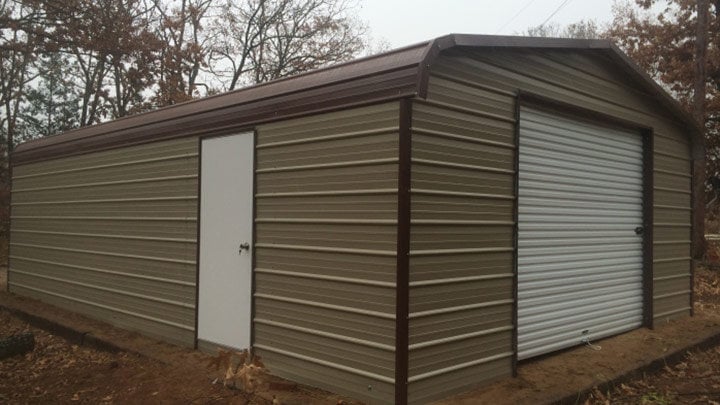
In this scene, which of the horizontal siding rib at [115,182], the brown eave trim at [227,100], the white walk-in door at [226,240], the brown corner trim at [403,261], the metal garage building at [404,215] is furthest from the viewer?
the horizontal siding rib at [115,182]

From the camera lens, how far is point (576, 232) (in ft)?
19.9

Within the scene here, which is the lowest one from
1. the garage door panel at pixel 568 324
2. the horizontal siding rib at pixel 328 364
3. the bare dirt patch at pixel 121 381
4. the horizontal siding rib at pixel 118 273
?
the bare dirt patch at pixel 121 381

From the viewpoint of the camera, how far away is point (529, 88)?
5305mm

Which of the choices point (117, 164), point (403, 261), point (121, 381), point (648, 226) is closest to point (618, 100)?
point (648, 226)

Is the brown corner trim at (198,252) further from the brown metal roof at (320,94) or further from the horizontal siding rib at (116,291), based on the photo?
the brown metal roof at (320,94)

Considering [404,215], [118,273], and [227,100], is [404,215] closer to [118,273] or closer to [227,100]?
[227,100]

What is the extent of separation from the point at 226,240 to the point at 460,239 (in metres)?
2.40

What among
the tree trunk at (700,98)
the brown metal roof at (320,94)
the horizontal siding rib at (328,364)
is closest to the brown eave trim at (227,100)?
the brown metal roof at (320,94)

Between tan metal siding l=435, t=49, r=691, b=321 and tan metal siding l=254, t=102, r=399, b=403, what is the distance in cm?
99

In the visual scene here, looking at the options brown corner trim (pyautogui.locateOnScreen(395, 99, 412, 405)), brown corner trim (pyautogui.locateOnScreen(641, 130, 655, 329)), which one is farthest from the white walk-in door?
brown corner trim (pyautogui.locateOnScreen(641, 130, 655, 329))

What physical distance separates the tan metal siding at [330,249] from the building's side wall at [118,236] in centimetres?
139

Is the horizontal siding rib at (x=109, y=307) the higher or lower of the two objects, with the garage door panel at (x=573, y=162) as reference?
lower

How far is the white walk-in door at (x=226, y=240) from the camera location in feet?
17.6

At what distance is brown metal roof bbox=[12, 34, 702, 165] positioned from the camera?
4176 mm
